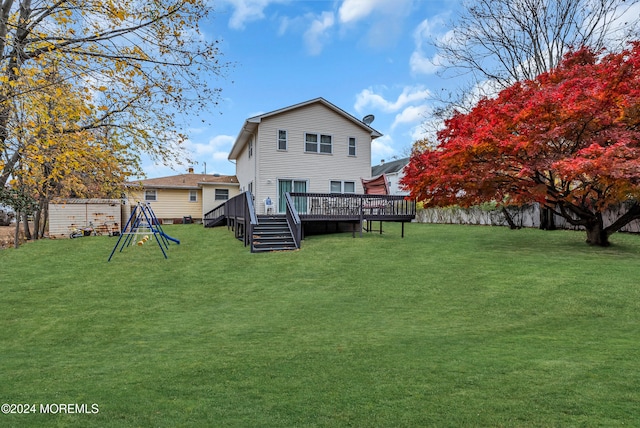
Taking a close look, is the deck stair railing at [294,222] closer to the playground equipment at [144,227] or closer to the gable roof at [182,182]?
the playground equipment at [144,227]

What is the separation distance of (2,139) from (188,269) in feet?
15.9

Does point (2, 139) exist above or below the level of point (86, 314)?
above

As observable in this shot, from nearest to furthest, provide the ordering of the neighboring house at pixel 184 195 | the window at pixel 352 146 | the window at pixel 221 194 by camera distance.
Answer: the window at pixel 352 146
the neighboring house at pixel 184 195
the window at pixel 221 194

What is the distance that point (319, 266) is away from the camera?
9500 mm

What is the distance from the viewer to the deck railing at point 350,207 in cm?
1377

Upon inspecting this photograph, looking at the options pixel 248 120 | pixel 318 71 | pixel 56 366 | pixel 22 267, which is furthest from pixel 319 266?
pixel 318 71

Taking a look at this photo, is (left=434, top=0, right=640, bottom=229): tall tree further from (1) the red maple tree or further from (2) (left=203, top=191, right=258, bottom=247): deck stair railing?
(2) (left=203, top=191, right=258, bottom=247): deck stair railing

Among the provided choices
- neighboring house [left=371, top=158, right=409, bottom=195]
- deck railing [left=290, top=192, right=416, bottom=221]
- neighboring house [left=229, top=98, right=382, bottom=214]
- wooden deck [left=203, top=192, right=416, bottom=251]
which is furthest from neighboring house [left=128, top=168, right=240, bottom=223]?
neighboring house [left=371, top=158, right=409, bottom=195]

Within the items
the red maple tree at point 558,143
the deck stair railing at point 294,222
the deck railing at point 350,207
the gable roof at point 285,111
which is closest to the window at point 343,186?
the gable roof at point 285,111

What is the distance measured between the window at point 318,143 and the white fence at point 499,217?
33.2ft

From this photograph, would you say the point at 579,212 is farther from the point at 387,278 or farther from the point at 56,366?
the point at 56,366

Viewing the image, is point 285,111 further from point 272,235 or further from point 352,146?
point 272,235

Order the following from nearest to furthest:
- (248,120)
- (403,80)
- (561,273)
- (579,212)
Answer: (561,273) < (579,212) < (248,120) < (403,80)

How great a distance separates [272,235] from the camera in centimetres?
1270
